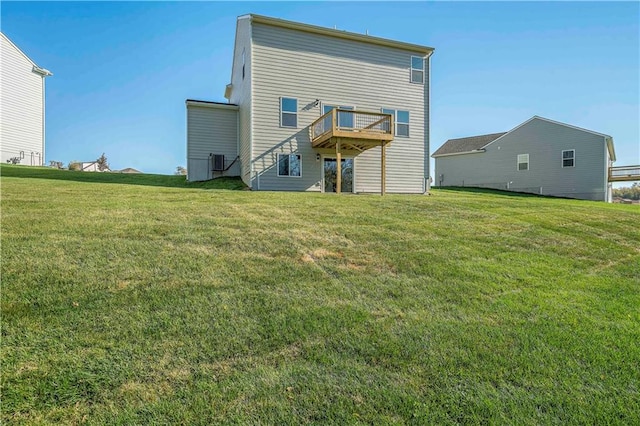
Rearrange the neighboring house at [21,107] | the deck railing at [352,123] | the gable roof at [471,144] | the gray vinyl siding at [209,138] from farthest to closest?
the gable roof at [471,144], the neighboring house at [21,107], the gray vinyl siding at [209,138], the deck railing at [352,123]

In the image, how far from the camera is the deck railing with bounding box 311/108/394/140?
1223 centimetres

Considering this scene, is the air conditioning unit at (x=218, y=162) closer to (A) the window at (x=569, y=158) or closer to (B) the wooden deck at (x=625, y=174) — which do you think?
(A) the window at (x=569, y=158)

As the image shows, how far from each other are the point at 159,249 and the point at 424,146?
13945mm

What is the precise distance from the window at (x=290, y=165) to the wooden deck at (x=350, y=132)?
3.29ft

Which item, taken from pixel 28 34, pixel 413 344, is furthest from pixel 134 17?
pixel 413 344

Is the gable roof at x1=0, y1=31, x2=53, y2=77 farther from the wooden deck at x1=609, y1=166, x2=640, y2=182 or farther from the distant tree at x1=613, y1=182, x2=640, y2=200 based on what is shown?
the distant tree at x1=613, y1=182, x2=640, y2=200

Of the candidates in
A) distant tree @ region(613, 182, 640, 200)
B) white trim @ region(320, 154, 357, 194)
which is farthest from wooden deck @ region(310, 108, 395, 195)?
distant tree @ region(613, 182, 640, 200)

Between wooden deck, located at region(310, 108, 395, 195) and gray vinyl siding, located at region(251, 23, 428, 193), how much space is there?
0.71 meters

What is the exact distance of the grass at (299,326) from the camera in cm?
227

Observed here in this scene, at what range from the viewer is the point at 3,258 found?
3.77 metres

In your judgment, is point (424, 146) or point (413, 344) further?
point (424, 146)

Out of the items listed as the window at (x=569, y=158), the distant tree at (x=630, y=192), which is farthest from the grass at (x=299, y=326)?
the distant tree at (x=630, y=192)

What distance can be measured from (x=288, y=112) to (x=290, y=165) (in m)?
2.29

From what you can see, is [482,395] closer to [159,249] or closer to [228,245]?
[228,245]
